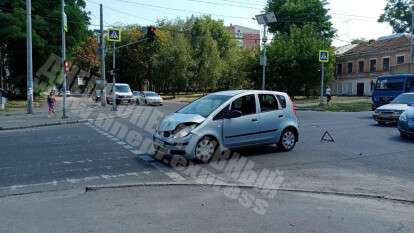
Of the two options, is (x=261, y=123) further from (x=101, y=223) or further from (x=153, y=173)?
(x=101, y=223)

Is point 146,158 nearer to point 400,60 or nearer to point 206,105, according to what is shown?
point 206,105

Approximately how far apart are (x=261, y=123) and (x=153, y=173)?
3.22m

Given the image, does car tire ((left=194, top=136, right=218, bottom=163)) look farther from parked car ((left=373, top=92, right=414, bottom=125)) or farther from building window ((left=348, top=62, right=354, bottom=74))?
building window ((left=348, top=62, right=354, bottom=74))

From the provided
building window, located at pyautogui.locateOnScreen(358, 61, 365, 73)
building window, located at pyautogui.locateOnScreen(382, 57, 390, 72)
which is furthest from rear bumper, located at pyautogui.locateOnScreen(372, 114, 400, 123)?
building window, located at pyautogui.locateOnScreen(358, 61, 365, 73)

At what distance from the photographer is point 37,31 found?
38906 millimetres

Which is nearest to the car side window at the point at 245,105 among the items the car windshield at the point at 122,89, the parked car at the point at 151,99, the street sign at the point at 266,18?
the street sign at the point at 266,18

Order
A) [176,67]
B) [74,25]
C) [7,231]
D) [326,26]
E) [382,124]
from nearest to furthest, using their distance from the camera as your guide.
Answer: [7,231]
[382,124]
[74,25]
[176,67]
[326,26]

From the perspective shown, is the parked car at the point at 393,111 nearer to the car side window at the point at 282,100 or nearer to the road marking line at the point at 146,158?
the car side window at the point at 282,100

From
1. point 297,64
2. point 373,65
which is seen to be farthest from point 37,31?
point 373,65

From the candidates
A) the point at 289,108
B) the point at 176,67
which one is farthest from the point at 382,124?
the point at 176,67

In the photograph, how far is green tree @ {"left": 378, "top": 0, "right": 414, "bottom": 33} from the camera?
66812mm

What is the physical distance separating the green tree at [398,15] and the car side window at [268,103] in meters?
63.4

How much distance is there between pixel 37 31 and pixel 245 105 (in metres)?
33.1

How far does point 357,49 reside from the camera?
67.2 meters
